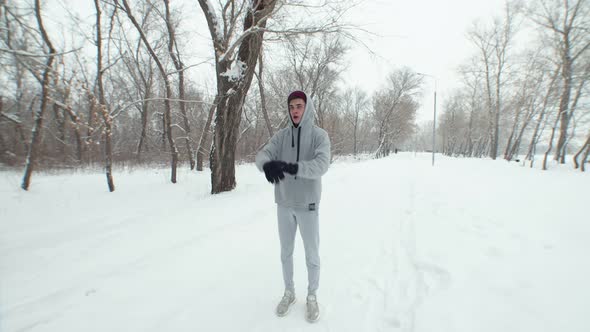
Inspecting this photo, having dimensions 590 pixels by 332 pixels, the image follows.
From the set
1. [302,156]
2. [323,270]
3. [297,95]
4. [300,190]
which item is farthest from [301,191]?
[323,270]

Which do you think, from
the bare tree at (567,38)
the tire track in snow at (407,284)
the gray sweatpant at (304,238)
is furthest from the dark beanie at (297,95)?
the bare tree at (567,38)

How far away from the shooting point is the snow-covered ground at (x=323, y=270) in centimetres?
195

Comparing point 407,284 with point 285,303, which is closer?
point 285,303

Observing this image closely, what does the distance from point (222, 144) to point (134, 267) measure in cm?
429

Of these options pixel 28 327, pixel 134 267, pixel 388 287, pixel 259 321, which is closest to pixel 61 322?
pixel 28 327

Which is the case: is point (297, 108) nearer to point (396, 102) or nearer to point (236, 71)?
point (236, 71)

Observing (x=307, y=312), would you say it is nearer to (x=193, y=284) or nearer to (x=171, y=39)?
(x=193, y=284)

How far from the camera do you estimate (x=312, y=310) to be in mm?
2002

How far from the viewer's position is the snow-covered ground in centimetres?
195

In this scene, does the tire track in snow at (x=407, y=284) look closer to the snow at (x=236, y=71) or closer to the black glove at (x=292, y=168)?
the black glove at (x=292, y=168)

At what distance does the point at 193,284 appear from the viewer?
244 cm

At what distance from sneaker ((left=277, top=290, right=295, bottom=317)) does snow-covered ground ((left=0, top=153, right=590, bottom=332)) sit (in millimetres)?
70

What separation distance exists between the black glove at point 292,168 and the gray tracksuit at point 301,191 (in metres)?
0.23

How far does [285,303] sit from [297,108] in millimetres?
1961
